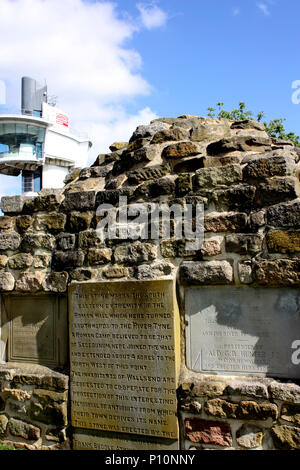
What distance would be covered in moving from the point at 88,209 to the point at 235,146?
1482 mm

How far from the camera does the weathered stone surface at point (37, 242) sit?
4137 mm

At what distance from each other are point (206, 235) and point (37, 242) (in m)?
1.71

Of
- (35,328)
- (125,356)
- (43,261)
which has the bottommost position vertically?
(125,356)

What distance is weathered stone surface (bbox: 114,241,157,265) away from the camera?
3.62m

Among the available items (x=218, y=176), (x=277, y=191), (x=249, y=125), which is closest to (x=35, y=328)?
(x=218, y=176)

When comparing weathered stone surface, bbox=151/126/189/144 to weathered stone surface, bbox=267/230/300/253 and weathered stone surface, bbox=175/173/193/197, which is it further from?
weathered stone surface, bbox=267/230/300/253

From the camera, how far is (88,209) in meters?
4.08

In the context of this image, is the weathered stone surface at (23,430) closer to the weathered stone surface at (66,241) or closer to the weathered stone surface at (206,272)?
the weathered stone surface at (66,241)

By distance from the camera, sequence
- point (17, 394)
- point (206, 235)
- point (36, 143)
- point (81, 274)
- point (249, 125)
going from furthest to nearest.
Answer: point (36, 143) → point (249, 125) → point (17, 394) → point (81, 274) → point (206, 235)

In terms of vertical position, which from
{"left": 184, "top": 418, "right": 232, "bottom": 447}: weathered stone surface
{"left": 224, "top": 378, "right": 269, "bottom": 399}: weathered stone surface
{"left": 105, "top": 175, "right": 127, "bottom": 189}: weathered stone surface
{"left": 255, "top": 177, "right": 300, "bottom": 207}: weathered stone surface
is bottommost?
{"left": 184, "top": 418, "right": 232, "bottom": 447}: weathered stone surface

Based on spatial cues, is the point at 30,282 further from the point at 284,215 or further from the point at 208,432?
the point at 284,215

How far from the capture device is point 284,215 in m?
3.18

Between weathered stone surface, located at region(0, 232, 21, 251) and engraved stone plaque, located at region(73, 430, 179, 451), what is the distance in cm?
186

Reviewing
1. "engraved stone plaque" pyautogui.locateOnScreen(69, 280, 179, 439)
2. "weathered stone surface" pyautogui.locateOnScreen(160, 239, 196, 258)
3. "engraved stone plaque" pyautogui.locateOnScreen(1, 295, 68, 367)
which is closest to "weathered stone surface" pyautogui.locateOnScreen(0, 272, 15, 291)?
"engraved stone plaque" pyautogui.locateOnScreen(1, 295, 68, 367)
